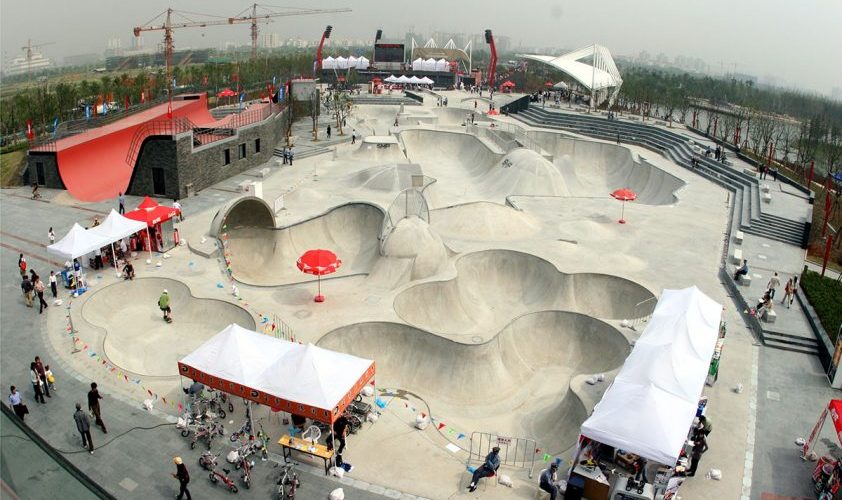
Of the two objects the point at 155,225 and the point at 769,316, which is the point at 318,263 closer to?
the point at 155,225

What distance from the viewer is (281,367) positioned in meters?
15.6

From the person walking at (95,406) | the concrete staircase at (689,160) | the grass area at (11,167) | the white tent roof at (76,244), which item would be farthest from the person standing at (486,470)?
the grass area at (11,167)

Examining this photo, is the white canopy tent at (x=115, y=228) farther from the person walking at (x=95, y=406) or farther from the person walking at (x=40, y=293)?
the person walking at (x=95, y=406)

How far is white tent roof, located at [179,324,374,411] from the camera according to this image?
15.0 m

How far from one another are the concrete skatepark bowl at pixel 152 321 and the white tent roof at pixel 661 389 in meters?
13.3


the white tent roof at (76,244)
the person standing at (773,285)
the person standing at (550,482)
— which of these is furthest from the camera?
the white tent roof at (76,244)

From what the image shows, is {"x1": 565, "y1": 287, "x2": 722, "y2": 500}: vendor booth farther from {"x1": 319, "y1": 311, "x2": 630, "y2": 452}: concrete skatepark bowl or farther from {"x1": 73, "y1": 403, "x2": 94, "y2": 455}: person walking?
{"x1": 73, "y1": 403, "x2": 94, "y2": 455}: person walking

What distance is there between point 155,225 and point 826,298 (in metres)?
30.8

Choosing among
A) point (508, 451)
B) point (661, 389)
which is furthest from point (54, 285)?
point (661, 389)

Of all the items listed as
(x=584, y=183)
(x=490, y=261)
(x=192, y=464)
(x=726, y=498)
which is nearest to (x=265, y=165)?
(x=490, y=261)

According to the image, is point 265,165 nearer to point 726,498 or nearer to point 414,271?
A: point 414,271

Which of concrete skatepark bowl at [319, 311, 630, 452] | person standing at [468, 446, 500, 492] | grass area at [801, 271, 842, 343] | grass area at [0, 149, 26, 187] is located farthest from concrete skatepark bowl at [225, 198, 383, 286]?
grass area at [801, 271, 842, 343]

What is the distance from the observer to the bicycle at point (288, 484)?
13273 millimetres

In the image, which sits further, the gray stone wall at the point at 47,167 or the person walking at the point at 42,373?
the gray stone wall at the point at 47,167
